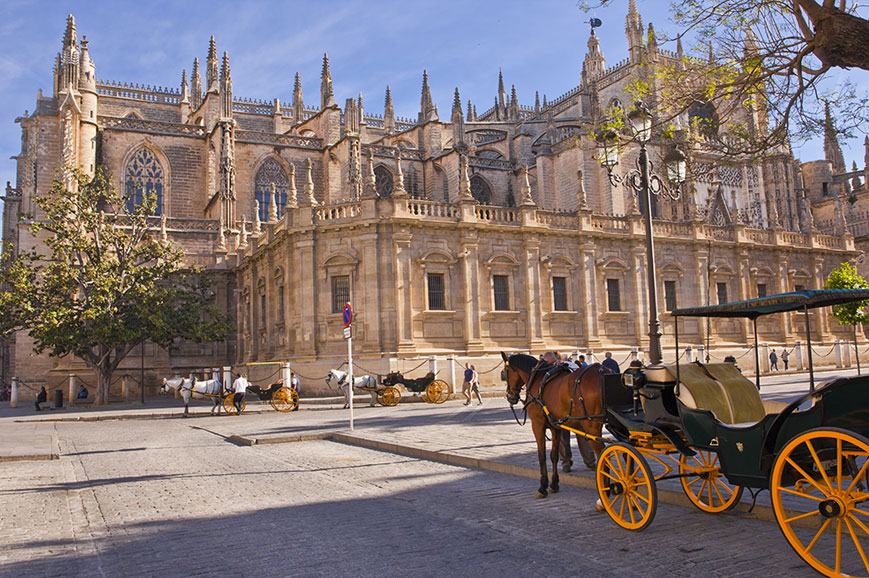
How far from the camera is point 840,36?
7996mm

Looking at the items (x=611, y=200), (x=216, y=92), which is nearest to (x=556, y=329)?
(x=611, y=200)

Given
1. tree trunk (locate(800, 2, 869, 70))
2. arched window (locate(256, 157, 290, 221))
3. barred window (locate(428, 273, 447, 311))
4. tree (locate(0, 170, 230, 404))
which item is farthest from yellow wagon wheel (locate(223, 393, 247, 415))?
arched window (locate(256, 157, 290, 221))

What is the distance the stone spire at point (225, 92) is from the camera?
130ft

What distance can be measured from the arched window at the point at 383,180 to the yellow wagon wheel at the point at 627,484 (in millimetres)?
38734

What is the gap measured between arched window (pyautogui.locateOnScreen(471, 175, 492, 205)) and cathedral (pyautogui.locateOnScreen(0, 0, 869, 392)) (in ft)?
0.31

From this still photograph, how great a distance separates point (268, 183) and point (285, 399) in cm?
2295

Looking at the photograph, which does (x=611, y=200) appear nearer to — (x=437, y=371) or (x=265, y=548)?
(x=437, y=371)

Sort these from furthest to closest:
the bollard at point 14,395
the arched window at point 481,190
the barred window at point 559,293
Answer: the arched window at point 481,190 → the bollard at point 14,395 → the barred window at point 559,293

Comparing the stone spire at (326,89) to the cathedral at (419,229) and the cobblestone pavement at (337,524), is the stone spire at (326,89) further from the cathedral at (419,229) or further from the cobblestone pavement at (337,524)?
the cobblestone pavement at (337,524)

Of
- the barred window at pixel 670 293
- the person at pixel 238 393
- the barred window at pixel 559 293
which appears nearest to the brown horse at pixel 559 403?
the person at pixel 238 393

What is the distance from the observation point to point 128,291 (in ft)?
89.4

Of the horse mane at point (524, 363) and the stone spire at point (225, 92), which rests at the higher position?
the stone spire at point (225, 92)

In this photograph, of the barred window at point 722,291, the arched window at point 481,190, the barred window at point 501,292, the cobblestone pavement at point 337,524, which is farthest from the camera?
the arched window at point 481,190

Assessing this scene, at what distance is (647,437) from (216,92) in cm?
4318
